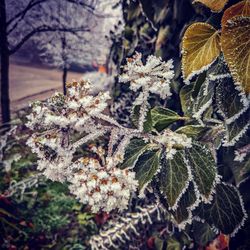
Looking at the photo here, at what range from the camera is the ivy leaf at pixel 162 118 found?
2.28ft

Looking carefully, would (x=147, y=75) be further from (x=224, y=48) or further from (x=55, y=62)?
(x=55, y=62)

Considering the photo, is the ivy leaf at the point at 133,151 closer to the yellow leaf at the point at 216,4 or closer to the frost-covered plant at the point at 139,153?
the frost-covered plant at the point at 139,153

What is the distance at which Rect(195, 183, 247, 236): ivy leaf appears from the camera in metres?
0.68

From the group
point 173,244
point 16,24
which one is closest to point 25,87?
point 16,24

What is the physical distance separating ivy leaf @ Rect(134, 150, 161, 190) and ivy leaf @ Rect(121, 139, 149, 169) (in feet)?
0.03

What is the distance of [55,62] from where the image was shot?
2.19m

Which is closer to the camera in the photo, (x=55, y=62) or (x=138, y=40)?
(x=138, y=40)

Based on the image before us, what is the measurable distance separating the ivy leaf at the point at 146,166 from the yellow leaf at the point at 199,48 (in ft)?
0.56

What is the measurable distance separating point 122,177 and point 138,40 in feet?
2.36

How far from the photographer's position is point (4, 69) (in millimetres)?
1583

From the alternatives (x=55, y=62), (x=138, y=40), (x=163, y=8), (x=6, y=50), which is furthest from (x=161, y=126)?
(x=55, y=62)

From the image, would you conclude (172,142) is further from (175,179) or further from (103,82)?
(103,82)

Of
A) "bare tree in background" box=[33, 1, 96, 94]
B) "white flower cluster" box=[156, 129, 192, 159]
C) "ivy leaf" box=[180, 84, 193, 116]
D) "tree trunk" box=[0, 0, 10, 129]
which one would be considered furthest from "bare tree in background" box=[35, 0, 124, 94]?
"white flower cluster" box=[156, 129, 192, 159]

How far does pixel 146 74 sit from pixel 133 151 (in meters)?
0.17
